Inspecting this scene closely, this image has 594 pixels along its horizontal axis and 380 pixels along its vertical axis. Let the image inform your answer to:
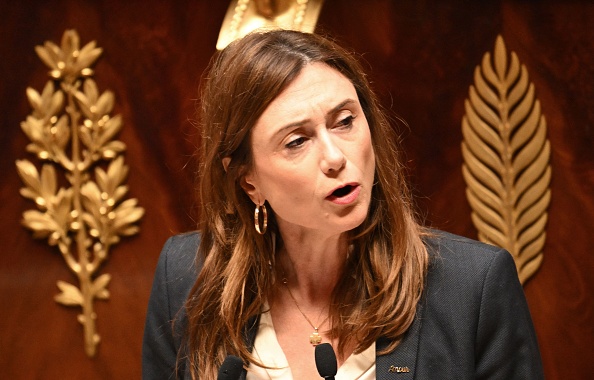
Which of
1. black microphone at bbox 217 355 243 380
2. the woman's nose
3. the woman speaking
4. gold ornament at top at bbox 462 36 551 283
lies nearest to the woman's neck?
the woman speaking

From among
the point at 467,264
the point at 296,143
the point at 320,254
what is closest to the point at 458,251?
the point at 467,264

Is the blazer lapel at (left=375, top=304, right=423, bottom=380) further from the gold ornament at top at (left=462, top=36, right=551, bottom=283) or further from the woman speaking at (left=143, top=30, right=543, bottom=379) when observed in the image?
the gold ornament at top at (left=462, top=36, right=551, bottom=283)

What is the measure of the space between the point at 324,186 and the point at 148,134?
76 cm

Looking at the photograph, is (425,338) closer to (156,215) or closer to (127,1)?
(156,215)

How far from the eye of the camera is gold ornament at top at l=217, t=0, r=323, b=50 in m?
2.16

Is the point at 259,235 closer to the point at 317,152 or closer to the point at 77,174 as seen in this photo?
the point at 317,152

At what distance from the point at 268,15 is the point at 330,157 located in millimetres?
638

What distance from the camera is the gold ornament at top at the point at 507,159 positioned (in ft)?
7.03

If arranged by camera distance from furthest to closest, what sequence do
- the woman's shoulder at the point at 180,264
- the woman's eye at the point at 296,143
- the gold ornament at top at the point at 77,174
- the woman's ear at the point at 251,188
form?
the gold ornament at top at the point at 77,174, the woman's shoulder at the point at 180,264, the woman's ear at the point at 251,188, the woman's eye at the point at 296,143

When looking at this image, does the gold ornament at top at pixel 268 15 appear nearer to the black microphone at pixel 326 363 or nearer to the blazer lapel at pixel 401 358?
the blazer lapel at pixel 401 358

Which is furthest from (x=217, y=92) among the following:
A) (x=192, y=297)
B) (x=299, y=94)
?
(x=192, y=297)

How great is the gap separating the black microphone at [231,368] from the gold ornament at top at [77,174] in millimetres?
786

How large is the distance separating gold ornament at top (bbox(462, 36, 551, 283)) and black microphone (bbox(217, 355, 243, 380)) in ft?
2.64

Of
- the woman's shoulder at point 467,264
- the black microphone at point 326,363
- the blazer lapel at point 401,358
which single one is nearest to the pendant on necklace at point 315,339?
the blazer lapel at point 401,358
